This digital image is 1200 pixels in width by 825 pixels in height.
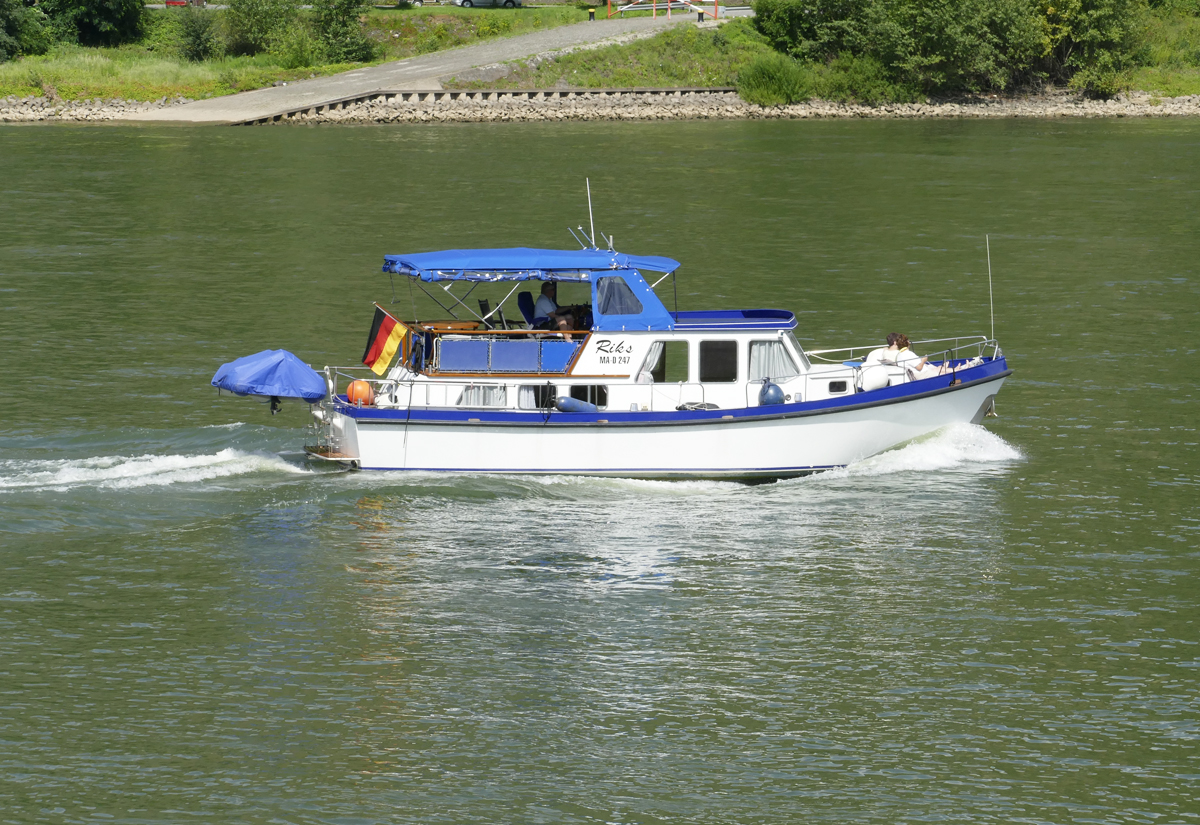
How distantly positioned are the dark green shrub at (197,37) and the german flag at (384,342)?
69.9 metres

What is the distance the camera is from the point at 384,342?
70.4ft

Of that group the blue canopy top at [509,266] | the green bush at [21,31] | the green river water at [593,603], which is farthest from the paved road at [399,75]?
the blue canopy top at [509,266]

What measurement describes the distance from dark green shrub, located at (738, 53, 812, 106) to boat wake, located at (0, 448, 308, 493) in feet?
210

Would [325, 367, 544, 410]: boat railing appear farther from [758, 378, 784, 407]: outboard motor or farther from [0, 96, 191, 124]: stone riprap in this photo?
[0, 96, 191, 124]: stone riprap

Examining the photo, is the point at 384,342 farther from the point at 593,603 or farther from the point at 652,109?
the point at 652,109

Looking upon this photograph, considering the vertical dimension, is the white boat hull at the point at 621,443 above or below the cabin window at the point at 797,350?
below

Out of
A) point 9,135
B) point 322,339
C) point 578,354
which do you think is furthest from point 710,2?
point 578,354

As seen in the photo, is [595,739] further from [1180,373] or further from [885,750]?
[1180,373]

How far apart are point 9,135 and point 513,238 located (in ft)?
127

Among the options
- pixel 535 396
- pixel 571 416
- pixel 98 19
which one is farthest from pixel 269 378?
pixel 98 19

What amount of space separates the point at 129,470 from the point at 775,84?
2589 inches

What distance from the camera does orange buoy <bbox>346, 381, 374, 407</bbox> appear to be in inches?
827

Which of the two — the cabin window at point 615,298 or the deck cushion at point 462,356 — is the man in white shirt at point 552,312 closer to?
the cabin window at point 615,298

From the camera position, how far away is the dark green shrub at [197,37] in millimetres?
85188
